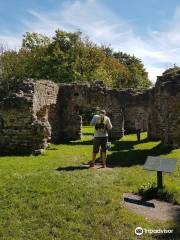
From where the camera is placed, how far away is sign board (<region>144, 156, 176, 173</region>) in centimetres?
941

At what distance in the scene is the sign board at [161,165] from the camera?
941 centimetres

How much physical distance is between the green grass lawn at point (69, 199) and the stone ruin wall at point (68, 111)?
1.94 meters

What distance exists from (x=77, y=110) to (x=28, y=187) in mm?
12954

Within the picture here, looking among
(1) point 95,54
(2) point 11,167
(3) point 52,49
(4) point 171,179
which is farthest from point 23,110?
(1) point 95,54

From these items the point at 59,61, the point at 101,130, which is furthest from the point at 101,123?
the point at 59,61

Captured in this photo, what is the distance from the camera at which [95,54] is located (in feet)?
144

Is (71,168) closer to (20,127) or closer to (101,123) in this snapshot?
(101,123)

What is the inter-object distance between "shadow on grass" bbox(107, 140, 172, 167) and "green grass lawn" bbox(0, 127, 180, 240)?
0.19m

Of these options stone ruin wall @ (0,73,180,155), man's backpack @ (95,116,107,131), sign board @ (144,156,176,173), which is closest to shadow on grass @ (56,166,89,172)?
man's backpack @ (95,116,107,131)

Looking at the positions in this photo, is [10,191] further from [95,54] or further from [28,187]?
[95,54]

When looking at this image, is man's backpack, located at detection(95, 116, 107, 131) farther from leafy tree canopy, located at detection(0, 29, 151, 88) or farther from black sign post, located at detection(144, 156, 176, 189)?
leafy tree canopy, located at detection(0, 29, 151, 88)

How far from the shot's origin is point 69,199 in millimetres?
8789

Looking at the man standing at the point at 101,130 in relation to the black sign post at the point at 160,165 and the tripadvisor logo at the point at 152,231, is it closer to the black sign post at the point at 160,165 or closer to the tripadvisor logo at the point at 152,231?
the black sign post at the point at 160,165

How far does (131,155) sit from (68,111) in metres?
7.53
